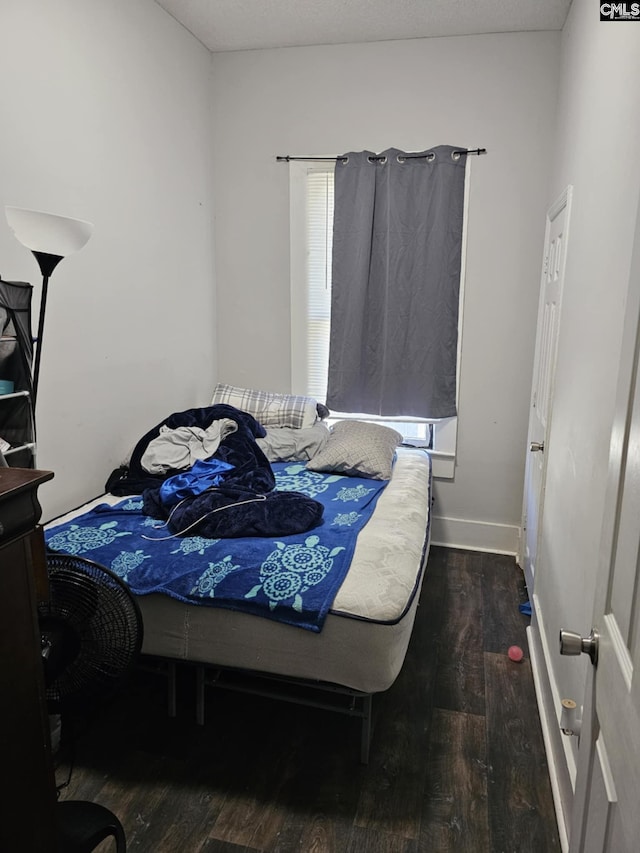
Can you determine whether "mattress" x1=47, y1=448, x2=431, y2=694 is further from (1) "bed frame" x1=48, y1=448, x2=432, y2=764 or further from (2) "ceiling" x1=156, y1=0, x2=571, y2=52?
(2) "ceiling" x1=156, y1=0, x2=571, y2=52

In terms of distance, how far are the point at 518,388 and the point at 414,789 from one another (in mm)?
2369

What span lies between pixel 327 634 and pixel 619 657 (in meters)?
1.12

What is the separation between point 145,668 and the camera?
7.15ft

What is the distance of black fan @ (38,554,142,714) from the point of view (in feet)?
5.46

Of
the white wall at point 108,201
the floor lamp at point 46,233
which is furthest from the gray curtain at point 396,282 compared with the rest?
the floor lamp at point 46,233

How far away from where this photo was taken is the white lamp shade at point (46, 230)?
1.83 m

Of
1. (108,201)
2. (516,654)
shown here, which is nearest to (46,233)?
(108,201)

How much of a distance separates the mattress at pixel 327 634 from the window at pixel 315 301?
1692 mm

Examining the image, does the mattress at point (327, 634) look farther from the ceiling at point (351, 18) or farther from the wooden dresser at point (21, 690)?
the ceiling at point (351, 18)

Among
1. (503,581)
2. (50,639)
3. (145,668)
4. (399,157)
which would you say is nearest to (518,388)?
(503,581)

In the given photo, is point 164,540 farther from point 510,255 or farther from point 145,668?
point 510,255

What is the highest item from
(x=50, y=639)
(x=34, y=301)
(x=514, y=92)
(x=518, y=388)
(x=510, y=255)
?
(x=514, y=92)

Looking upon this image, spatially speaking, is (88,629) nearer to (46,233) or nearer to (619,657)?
(46,233)

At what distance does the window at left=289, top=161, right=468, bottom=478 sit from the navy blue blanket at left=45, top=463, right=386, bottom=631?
4.30ft
